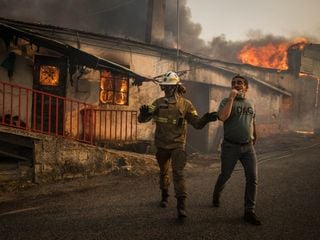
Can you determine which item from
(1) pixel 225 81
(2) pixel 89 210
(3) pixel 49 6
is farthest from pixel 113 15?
(2) pixel 89 210

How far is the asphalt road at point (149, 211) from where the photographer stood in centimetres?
377

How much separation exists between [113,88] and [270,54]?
13472 mm

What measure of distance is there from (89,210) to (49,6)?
25.7 metres

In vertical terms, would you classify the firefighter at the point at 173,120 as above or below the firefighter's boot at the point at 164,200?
above

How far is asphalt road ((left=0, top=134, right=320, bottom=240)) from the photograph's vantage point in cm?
377

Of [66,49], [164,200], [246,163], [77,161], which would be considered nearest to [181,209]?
[164,200]

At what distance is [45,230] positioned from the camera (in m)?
3.90

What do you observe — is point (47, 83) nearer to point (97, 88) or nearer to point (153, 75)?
point (97, 88)

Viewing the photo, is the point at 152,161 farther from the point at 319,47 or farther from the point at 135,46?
the point at 319,47

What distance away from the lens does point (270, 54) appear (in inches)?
803

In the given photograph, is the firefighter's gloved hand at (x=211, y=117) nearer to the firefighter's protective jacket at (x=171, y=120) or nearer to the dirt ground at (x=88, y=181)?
the firefighter's protective jacket at (x=171, y=120)

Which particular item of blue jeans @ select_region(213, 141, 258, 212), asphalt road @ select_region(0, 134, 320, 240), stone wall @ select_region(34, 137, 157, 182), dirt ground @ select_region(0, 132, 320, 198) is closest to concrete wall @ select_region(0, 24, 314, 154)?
dirt ground @ select_region(0, 132, 320, 198)

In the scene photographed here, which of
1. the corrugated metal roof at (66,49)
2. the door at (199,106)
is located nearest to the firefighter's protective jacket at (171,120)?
the corrugated metal roof at (66,49)

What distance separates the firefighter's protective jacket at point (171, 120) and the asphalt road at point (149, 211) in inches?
41.2
